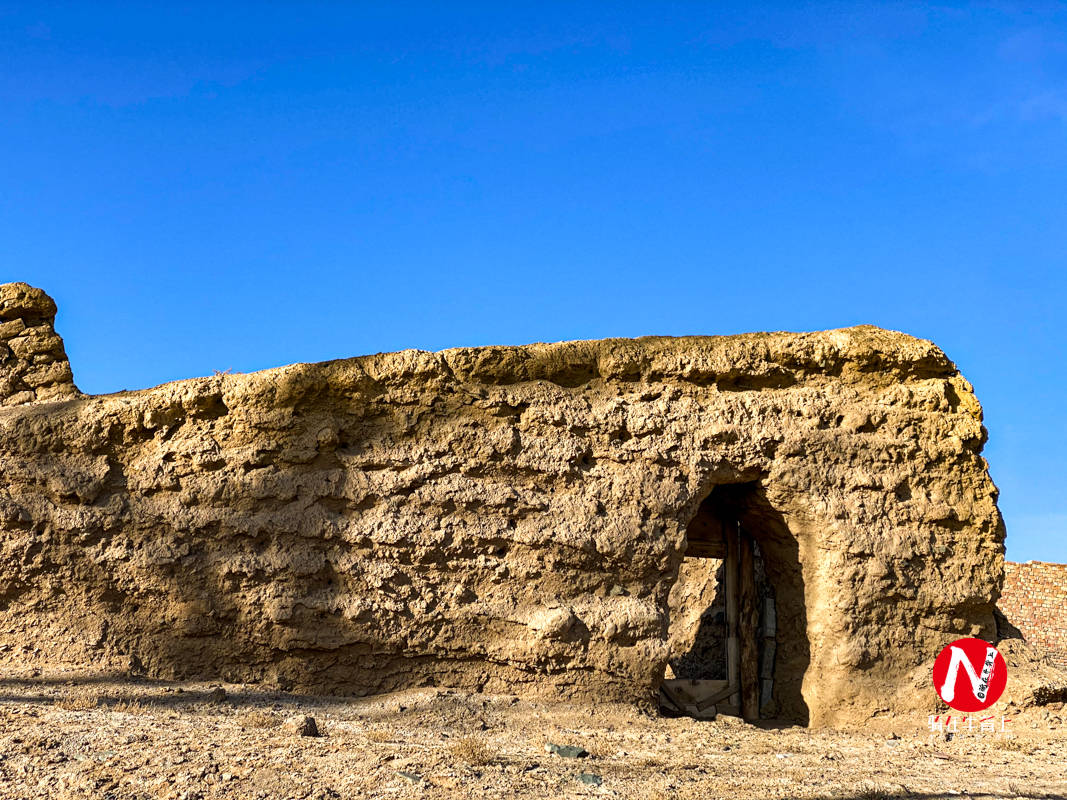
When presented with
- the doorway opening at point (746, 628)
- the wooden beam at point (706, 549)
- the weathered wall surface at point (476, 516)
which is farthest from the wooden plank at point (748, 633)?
the weathered wall surface at point (476, 516)

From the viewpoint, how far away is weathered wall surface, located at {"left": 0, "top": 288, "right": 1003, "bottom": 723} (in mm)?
7074

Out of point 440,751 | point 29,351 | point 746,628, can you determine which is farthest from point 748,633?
point 29,351

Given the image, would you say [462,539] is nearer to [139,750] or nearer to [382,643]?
[382,643]

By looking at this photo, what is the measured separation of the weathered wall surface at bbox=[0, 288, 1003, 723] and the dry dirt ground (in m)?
0.36

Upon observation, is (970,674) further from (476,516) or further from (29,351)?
(29,351)

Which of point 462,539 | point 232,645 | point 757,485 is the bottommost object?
point 232,645

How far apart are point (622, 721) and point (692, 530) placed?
2.81 metres

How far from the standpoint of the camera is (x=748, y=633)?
9.11 m

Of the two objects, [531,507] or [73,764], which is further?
[531,507]

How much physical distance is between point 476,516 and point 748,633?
324cm

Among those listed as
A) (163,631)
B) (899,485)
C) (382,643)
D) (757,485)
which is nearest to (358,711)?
(382,643)

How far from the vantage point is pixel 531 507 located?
739 cm

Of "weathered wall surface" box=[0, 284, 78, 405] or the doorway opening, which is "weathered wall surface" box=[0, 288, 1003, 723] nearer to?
the doorway opening

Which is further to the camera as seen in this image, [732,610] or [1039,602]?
[1039,602]
